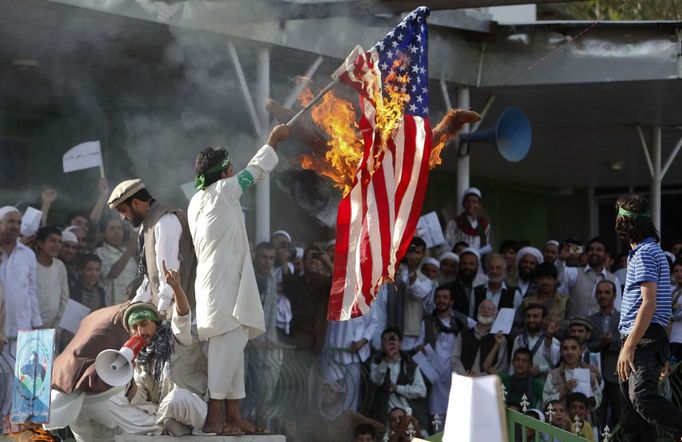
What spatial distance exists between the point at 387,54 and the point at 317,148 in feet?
2.67

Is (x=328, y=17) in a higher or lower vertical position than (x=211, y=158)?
higher

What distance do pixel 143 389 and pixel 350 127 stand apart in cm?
232

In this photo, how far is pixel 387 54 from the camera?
32.0 feet

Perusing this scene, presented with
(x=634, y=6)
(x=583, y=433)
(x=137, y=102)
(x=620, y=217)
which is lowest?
(x=583, y=433)

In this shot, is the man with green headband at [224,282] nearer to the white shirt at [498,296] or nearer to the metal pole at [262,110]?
the metal pole at [262,110]

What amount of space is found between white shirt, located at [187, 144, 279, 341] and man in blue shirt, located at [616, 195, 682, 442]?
7.57 feet

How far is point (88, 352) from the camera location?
360 inches

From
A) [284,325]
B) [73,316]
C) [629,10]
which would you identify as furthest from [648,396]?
[629,10]

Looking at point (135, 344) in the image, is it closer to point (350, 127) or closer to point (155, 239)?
point (155, 239)

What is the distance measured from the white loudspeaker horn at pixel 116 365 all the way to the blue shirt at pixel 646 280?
3.00 meters

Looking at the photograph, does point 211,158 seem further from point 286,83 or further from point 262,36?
point 286,83

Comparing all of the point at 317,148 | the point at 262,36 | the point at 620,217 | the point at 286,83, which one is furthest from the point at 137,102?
the point at 620,217

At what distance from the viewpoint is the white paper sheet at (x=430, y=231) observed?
45.1ft

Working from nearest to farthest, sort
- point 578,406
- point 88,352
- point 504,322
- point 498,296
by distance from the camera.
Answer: point 88,352 < point 578,406 < point 504,322 < point 498,296
